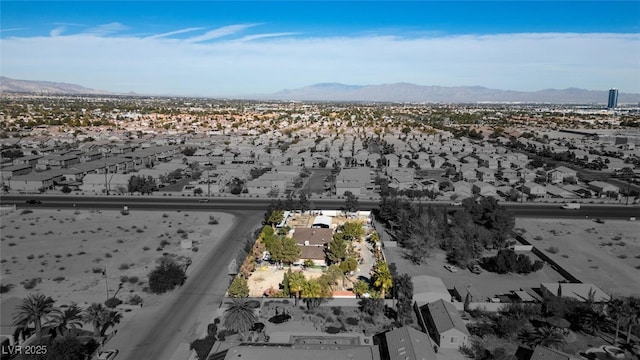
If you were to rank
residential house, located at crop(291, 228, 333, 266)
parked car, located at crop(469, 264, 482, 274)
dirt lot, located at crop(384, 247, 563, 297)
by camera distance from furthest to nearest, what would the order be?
residential house, located at crop(291, 228, 333, 266) → parked car, located at crop(469, 264, 482, 274) → dirt lot, located at crop(384, 247, 563, 297)

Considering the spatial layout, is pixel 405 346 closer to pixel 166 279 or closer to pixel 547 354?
pixel 547 354

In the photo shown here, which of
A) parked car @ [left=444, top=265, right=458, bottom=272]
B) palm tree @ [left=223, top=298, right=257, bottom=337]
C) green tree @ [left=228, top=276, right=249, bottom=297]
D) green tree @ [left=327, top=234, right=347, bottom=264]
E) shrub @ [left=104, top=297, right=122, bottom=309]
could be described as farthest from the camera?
parked car @ [left=444, top=265, right=458, bottom=272]

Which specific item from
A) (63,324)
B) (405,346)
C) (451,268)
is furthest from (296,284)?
(451,268)

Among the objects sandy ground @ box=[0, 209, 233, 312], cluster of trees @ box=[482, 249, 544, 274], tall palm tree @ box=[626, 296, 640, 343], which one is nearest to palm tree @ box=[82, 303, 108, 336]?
sandy ground @ box=[0, 209, 233, 312]

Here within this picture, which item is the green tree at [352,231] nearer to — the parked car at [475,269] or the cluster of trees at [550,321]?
the parked car at [475,269]

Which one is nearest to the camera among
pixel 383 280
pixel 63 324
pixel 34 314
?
pixel 34 314

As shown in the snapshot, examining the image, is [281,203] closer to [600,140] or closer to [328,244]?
[328,244]

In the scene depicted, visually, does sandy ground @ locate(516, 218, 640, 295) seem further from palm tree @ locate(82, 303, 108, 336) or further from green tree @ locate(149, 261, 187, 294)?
palm tree @ locate(82, 303, 108, 336)

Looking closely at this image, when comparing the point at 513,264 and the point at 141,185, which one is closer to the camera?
the point at 513,264

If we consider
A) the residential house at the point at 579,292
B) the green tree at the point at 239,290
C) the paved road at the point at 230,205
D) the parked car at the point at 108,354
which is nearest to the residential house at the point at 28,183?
the paved road at the point at 230,205
